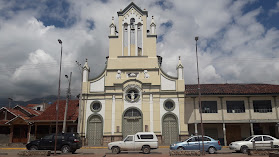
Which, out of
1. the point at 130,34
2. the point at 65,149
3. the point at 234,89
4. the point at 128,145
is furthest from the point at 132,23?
the point at 65,149

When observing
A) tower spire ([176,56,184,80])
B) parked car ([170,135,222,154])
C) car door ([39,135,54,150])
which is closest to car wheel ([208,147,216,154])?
parked car ([170,135,222,154])

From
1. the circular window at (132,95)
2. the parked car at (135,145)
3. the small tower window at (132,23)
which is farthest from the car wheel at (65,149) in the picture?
the small tower window at (132,23)

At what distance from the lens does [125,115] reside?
2769cm

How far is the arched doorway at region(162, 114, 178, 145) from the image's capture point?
26.8m

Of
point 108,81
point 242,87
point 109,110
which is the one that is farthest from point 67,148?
point 242,87

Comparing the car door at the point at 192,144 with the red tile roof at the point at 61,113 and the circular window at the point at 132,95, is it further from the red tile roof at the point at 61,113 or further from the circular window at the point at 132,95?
the red tile roof at the point at 61,113

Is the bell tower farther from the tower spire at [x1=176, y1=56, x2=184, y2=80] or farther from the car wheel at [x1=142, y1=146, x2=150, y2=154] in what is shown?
the car wheel at [x1=142, y1=146, x2=150, y2=154]

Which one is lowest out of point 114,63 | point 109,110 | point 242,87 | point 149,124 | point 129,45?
point 149,124

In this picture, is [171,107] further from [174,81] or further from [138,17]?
[138,17]

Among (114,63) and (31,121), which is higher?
(114,63)

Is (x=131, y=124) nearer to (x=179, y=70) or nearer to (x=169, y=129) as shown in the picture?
(x=169, y=129)

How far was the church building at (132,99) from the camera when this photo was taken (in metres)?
27.1

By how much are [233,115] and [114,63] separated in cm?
1581

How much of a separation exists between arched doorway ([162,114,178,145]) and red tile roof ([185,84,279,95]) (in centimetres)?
362
